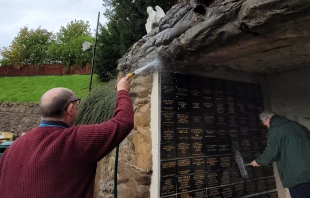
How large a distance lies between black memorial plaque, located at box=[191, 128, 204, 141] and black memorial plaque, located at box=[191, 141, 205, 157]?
0.05 metres

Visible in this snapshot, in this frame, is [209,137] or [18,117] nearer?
[209,137]

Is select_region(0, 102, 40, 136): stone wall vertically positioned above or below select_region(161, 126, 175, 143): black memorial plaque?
above

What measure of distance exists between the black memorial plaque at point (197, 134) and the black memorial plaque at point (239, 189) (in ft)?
2.81

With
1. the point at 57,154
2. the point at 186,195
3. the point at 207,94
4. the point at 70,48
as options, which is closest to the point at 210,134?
the point at 207,94

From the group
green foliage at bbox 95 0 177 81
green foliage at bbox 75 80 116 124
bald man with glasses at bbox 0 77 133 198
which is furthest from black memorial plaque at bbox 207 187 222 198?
green foliage at bbox 95 0 177 81

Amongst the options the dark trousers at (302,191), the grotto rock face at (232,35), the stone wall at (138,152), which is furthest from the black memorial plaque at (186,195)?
the grotto rock face at (232,35)

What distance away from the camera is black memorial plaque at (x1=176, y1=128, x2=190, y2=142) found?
254 centimetres

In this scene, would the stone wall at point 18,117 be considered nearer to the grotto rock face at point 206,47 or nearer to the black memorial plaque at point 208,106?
the grotto rock face at point 206,47

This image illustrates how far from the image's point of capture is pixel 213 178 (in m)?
2.72

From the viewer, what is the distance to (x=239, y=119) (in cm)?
317

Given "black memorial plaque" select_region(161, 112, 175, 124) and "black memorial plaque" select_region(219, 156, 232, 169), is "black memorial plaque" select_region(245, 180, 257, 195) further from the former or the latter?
"black memorial plaque" select_region(161, 112, 175, 124)

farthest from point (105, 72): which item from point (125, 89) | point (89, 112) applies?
point (125, 89)

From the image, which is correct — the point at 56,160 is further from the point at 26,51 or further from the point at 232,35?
the point at 26,51

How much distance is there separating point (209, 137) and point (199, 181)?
22.2 inches
